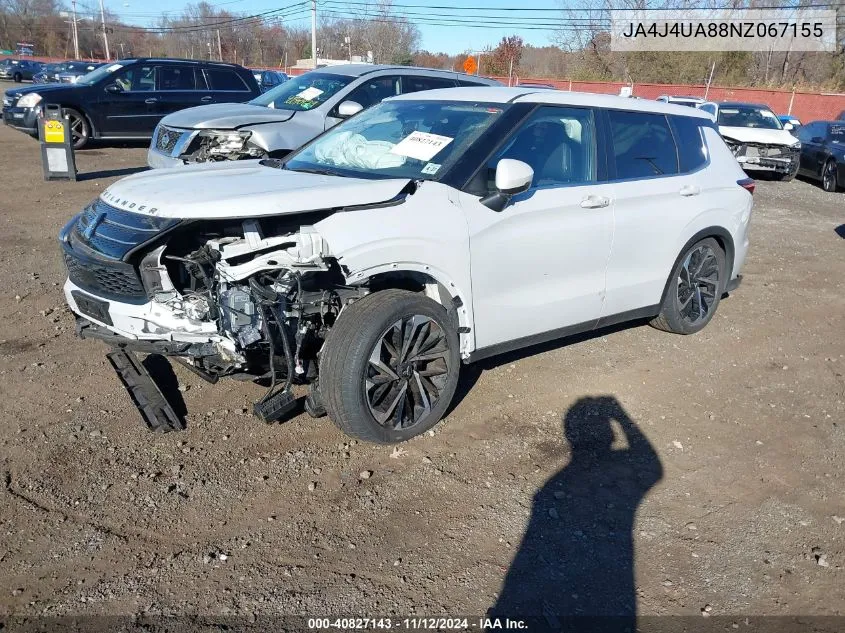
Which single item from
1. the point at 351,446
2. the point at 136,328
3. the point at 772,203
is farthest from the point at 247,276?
the point at 772,203

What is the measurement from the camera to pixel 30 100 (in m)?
14.0

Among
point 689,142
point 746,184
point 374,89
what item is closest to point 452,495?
point 689,142

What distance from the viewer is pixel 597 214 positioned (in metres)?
4.57

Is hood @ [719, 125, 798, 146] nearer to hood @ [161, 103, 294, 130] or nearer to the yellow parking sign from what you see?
hood @ [161, 103, 294, 130]

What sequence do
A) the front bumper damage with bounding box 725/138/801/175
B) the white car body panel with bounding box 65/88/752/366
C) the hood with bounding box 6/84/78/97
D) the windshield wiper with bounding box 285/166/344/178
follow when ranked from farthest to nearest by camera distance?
the front bumper damage with bounding box 725/138/801/175 < the hood with bounding box 6/84/78/97 < the windshield wiper with bounding box 285/166/344/178 < the white car body panel with bounding box 65/88/752/366

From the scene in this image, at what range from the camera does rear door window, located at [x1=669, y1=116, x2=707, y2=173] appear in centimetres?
535

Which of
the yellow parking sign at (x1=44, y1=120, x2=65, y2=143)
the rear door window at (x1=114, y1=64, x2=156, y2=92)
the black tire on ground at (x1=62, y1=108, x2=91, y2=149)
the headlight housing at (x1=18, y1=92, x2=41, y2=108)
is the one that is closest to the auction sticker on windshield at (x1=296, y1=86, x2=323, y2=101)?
the yellow parking sign at (x1=44, y1=120, x2=65, y2=143)

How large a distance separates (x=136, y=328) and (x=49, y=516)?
975 millimetres

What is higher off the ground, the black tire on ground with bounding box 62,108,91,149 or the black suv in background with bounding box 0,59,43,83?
the black suv in background with bounding box 0,59,43,83

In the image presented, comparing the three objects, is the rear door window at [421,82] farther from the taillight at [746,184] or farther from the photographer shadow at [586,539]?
the photographer shadow at [586,539]

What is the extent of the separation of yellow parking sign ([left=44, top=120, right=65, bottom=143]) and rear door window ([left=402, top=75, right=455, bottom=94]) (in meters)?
5.52

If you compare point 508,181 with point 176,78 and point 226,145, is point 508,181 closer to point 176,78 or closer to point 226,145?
point 226,145

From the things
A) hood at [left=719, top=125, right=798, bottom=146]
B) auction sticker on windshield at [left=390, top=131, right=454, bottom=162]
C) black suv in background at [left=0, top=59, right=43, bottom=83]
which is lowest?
hood at [left=719, top=125, right=798, bottom=146]

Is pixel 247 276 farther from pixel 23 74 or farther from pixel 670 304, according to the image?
pixel 23 74
